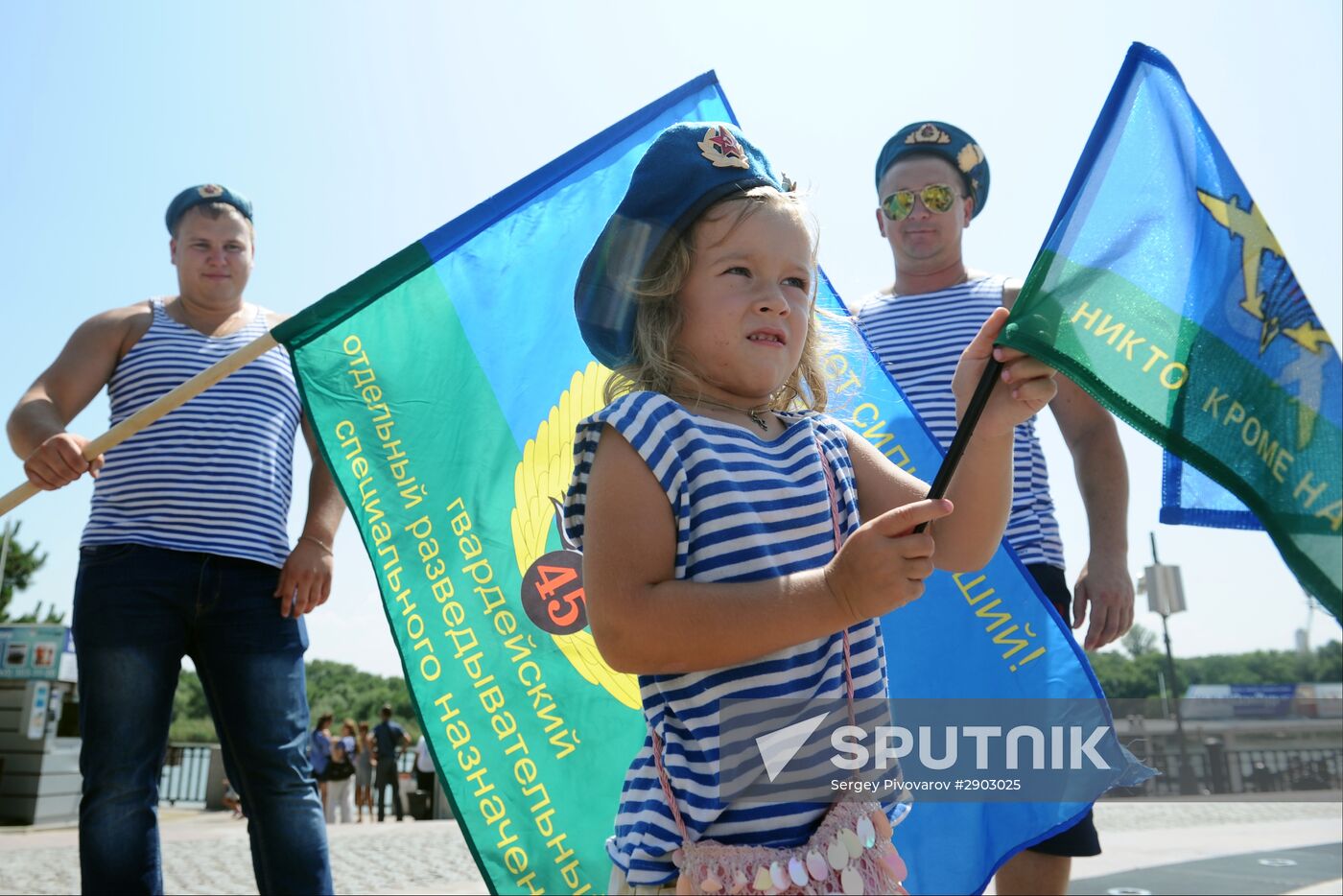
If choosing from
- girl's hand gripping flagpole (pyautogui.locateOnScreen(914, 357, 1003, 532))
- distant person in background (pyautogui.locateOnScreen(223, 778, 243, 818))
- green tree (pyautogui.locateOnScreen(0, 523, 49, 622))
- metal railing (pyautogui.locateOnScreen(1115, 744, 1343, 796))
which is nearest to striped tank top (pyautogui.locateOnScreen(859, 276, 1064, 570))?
girl's hand gripping flagpole (pyautogui.locateOnScreen(914, 357, 1003, 532))

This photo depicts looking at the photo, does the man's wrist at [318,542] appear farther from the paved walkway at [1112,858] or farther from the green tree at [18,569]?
the green tree at [18,569]

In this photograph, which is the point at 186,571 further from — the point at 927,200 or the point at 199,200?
the point at 927,200

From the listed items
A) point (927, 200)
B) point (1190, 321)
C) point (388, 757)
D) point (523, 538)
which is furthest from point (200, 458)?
point (388, 757)

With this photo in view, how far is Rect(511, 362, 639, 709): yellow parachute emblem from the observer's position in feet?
9.11

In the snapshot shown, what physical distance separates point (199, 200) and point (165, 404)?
3.15 ft

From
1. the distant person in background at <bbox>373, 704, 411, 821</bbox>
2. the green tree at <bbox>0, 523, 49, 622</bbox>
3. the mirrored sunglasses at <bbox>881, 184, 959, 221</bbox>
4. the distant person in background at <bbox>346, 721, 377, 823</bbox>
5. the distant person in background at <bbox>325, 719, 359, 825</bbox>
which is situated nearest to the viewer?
the mirrored sunglasses at <bbox>881, 184, 959, 221</bbox>

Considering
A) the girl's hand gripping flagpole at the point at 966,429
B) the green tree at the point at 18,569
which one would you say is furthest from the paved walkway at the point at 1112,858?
the green tree at the point at 18,569

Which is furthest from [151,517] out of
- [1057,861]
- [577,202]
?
[1057,861]

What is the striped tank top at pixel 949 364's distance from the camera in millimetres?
3320

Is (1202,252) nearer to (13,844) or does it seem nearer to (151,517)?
(151,517)

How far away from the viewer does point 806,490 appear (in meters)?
1.78

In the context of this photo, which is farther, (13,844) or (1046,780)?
(13,844)

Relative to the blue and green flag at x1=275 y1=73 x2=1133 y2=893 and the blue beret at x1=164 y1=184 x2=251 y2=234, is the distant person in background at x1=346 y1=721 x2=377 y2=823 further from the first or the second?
the blue and green flag at x1=275 y1=73 x2=1133 y2=893

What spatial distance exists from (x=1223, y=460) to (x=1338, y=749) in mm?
20113
